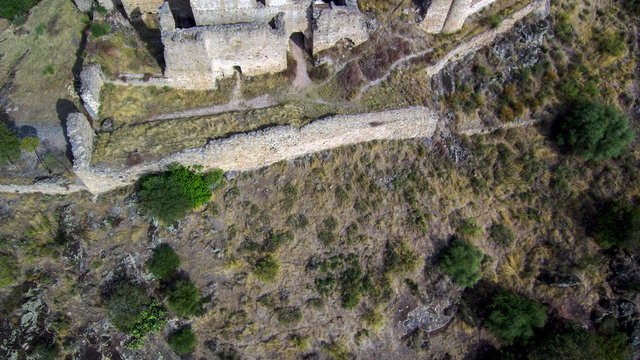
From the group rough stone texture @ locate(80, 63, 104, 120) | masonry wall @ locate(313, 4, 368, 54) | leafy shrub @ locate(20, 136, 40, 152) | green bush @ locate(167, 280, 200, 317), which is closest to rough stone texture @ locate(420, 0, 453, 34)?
masonry wall @ locate(313, 4, 368, 54)

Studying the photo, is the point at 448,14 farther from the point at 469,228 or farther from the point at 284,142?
the point at 469,228

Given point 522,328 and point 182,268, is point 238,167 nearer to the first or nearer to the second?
point 182,268

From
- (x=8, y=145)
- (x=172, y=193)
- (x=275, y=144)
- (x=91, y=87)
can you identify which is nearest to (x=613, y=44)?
(x=275, y=144)

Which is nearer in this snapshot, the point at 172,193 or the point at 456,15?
the point at 172,193

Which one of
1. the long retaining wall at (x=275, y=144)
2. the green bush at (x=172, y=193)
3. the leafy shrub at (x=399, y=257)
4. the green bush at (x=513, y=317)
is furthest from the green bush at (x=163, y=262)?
the green bush at (x=513, y=317)

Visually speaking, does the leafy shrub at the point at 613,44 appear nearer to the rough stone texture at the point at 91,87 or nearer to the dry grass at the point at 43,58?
the rough stone texture at the point at 91,87

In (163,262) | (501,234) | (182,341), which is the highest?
(163,262)

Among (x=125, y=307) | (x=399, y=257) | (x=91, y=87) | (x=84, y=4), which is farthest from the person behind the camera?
(x=84, y=4)
